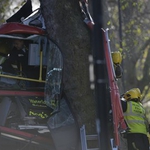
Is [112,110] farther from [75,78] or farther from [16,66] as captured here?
[16,66]

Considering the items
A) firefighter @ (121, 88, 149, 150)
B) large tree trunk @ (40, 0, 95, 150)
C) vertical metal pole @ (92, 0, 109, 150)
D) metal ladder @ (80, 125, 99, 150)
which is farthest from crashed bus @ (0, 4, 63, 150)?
vertical metal pole @ (92, 0, 109, 150)

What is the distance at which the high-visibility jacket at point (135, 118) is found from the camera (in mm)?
10320

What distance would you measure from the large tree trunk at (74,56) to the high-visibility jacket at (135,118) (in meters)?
0.85

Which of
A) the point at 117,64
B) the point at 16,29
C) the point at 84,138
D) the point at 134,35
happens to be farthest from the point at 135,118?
the point at 134,35

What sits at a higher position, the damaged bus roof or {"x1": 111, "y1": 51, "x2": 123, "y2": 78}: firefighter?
the damaged bus roof

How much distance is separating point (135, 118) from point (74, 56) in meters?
1.68

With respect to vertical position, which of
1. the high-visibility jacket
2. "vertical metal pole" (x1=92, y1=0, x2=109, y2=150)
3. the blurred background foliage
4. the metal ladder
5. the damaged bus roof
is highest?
the blurred background foliage

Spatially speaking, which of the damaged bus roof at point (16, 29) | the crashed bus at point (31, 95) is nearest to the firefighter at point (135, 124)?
the crashed bus at point (31, 95)

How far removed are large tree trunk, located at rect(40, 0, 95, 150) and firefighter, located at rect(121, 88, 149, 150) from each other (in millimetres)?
837

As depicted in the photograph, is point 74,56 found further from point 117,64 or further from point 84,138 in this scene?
point 84,138

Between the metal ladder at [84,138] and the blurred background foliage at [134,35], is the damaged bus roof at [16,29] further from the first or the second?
the blurred background foliage at [134,35]

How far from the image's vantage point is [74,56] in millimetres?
9742

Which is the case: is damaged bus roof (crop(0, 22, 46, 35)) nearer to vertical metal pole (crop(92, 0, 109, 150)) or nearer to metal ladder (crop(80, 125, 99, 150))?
metal ladder (crop(80, 125, 99, 150))

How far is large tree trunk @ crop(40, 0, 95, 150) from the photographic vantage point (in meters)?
9.73
